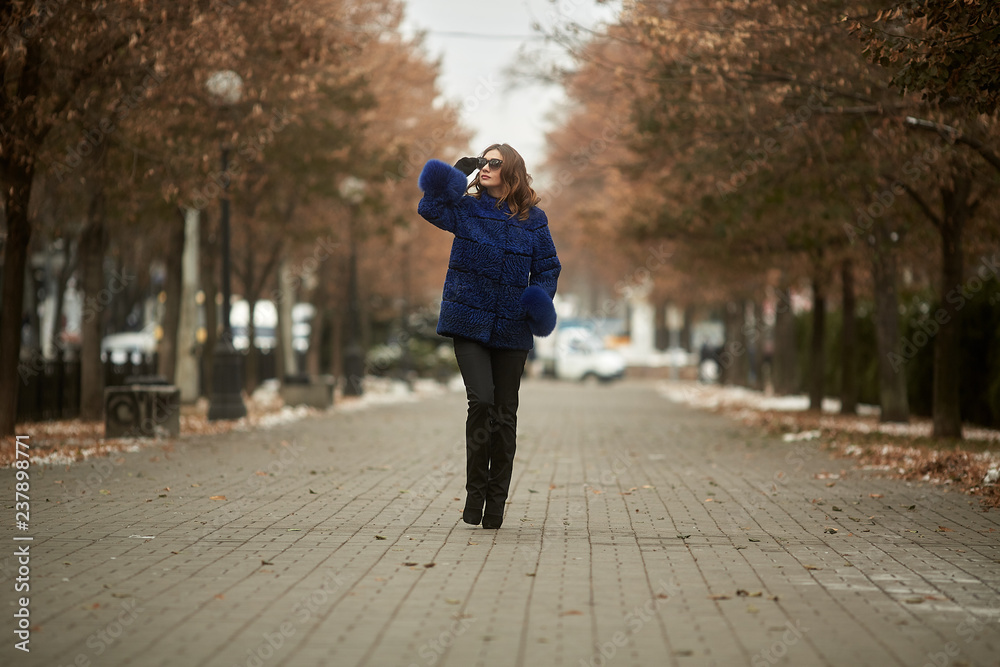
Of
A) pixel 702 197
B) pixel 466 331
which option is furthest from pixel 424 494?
pixel 702 197

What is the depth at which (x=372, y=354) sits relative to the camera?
138 ft

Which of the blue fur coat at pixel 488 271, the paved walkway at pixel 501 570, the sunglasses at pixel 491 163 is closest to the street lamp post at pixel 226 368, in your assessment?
the paved walkway at pixel 501 570

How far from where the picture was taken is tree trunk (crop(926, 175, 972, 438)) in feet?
50.6

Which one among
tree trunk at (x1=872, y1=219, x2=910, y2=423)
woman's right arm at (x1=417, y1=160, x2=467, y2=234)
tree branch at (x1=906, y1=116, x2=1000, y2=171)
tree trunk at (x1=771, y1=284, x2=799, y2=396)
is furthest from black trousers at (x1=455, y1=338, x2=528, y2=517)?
tree trunk at (x1=771, y1=284, x2=799, y2=396)

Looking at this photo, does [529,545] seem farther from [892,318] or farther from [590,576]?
[892,318]

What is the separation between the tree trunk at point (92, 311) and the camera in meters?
17.6

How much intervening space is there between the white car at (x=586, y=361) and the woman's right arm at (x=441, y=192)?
1671 inches

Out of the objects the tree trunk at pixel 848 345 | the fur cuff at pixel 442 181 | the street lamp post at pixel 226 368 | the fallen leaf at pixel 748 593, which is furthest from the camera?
the tree trunk at pixel 848 345

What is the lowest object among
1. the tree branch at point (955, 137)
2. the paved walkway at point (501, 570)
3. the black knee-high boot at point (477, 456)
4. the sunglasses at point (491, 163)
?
the paved walkway at point (501, 570)

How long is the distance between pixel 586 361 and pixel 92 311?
1341 inches

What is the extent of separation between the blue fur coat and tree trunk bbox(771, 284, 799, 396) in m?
23.4

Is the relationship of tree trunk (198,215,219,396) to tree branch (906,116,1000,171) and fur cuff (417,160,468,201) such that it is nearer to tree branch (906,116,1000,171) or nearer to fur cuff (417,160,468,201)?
tree branch (906,116,1000,171)

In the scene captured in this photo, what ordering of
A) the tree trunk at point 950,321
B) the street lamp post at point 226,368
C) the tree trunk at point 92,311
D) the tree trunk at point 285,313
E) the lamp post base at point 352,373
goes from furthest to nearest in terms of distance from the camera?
the tree trunk at point 285,313, the lamp post base at point 352,373, the street lamp post at point 226,368, the tree trunk at point 92,311, the tree trunk at point 950,321

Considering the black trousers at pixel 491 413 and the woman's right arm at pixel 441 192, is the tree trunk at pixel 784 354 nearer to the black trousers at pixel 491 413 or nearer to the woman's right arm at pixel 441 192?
the black trousers at pixel 491 413
